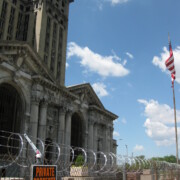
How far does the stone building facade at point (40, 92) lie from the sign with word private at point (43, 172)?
20.9 meters

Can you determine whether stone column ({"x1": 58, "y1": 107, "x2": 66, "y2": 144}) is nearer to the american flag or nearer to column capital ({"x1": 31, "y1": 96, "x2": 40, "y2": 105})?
column capital ({"x1": 31, "y1": 96, "x2": 40, "y2": 105})

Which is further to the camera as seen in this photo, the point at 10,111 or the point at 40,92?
the point at 40,92

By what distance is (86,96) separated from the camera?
1853 inches

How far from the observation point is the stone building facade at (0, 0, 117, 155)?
32.2 m

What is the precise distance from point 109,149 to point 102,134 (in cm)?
346

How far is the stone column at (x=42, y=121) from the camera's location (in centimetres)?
3406

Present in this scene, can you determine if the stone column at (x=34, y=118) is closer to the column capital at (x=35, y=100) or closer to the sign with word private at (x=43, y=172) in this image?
the column capital at (x=35, y=100)

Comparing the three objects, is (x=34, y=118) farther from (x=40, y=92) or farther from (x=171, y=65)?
(x=171, y=65)

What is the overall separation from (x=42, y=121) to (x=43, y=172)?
78.7ft

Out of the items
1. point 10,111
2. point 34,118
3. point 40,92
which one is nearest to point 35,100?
point 40,92

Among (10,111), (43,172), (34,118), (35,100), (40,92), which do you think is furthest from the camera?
(40,92)

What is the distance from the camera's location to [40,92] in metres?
34.8

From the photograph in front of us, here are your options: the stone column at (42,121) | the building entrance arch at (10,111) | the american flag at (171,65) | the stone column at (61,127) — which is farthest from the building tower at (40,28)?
the american flag at (171,65)

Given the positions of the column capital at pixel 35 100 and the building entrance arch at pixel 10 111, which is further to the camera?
the column capital at pixel 35 100
